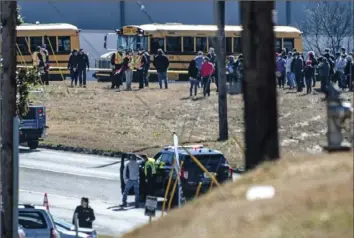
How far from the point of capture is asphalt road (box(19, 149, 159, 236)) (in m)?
26.0

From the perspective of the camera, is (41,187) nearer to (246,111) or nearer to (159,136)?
(159,136)

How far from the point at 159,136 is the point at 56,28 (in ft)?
66.9

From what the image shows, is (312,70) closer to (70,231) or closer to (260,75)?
(70,231)

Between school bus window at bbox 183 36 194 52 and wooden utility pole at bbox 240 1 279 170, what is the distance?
43.5 m

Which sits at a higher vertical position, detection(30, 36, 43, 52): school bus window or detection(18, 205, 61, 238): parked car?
detection(30, 36, 43, 52): school bus window

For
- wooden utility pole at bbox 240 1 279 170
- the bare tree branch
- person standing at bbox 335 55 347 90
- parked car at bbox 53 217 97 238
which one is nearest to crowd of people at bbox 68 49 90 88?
the bare tree branch

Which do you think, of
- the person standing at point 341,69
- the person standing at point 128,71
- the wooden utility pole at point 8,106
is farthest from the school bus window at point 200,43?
the wooden utility pole at point 8,106

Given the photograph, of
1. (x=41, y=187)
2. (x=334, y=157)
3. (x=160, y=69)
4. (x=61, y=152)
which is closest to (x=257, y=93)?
(x=334, y=157)

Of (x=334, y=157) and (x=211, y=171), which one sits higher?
(x=334, y=157)

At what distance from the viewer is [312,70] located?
43.6m

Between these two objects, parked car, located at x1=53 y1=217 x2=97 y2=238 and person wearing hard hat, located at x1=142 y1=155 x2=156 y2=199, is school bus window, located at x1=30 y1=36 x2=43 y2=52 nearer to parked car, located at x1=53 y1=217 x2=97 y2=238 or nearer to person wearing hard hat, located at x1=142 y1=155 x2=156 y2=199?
person wearing hard hat, located at x1=142 y1=155 x2=156 y2=199

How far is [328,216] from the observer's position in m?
8.48

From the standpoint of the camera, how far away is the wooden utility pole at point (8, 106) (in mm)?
19266

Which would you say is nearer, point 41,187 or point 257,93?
point 257,93
